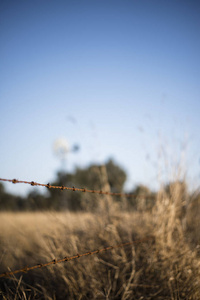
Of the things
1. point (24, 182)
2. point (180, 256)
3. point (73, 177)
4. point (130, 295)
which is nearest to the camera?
point (24, 182)

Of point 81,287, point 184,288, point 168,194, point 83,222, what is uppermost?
point 168,194

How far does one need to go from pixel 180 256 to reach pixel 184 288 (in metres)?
0.36

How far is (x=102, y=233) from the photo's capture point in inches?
107

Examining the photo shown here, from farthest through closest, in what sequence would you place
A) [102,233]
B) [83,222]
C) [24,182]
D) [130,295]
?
[83,222]
[102,233]
[130,295]
[24,182]

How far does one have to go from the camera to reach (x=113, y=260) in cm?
229

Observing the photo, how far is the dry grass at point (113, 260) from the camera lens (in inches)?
75.6

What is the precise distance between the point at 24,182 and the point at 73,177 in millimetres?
15756

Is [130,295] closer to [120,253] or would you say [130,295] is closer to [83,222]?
[120,253]

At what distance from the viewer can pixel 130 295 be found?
189cm

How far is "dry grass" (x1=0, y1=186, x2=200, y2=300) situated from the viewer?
1921 mm

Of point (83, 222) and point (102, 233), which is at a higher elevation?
point (83, 222)

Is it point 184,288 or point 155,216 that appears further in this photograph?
point 155,216

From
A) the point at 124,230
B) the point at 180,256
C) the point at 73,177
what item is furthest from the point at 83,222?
the point at 73,177

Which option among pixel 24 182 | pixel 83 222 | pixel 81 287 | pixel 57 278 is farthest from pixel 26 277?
pixel 24 182
